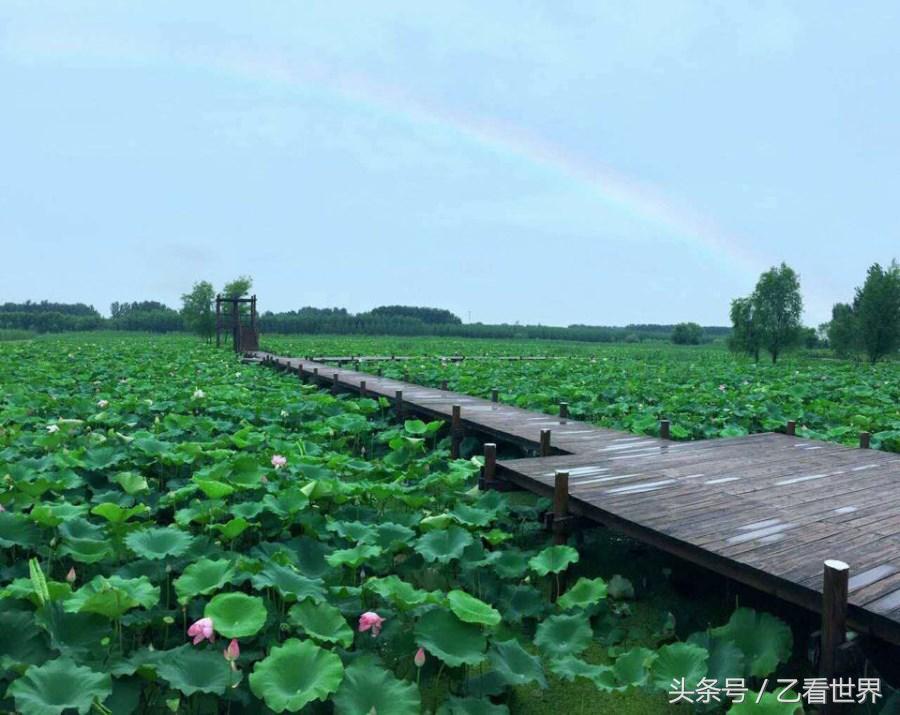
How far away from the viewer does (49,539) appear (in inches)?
144

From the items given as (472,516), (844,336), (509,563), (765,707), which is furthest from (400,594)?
(844,336)

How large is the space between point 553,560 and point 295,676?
170 centimetres

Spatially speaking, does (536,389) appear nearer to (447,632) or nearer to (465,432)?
(465,432)

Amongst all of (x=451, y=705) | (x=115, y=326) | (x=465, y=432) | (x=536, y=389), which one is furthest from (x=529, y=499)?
(x=115, y=326)

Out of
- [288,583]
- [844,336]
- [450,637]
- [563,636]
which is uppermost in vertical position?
[844,336]

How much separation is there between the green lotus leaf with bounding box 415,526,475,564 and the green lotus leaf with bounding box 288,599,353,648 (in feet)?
2.93

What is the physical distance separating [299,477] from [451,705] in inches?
108

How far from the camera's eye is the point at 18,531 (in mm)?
3430

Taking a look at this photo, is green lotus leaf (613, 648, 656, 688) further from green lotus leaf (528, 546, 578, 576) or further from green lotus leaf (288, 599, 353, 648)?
green lotus leaf (288, 599, 353, 648)

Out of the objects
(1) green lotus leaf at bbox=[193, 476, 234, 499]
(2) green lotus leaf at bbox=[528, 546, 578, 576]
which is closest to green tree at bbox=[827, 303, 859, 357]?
(2) green lotus leaf at bbox=[528, 546, 578, 576]

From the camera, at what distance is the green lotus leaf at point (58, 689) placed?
6.61 ft

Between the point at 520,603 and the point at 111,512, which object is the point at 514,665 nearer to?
the point at 520,603

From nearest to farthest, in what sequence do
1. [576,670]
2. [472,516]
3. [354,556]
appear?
[576,670]
[354,556]
[472,516]

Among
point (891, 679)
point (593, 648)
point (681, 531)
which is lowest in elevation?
point (593, 648)
